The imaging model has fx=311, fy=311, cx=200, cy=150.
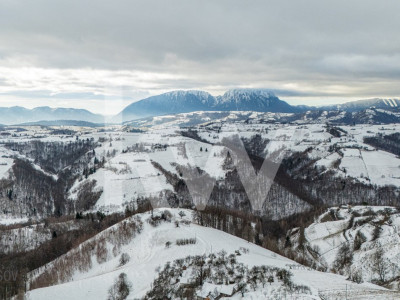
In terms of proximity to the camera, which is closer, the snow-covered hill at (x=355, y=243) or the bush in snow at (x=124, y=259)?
the snow-covered hill at (x=355, y=243)

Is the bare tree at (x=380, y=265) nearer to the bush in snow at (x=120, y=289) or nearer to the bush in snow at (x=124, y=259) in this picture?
the bush in snow at (x=120, y=289)

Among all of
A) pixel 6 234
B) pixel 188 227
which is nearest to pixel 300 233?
pixel 188 227

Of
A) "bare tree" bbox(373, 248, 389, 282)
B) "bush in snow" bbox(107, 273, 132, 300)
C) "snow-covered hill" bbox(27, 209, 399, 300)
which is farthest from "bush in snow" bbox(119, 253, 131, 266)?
"bare tree" bbox(373, 248, 389, 282)

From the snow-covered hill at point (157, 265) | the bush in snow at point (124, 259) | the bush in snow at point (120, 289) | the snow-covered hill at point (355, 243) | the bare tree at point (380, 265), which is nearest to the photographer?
the snow-covered hill at point (157, 265)

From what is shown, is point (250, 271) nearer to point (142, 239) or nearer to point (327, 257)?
point (142, 239)

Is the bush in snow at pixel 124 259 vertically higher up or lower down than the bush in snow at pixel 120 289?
lower down

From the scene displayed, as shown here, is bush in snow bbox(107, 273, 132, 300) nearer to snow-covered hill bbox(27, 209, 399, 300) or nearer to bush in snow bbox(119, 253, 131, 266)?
snow-covered hill bbox(27, 209, 399, 300)

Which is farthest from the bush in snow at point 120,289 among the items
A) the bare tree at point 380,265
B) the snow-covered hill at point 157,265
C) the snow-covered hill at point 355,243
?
the bare tree at point 380,265

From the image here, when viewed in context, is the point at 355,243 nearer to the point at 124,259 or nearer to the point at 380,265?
the point at 380,265
